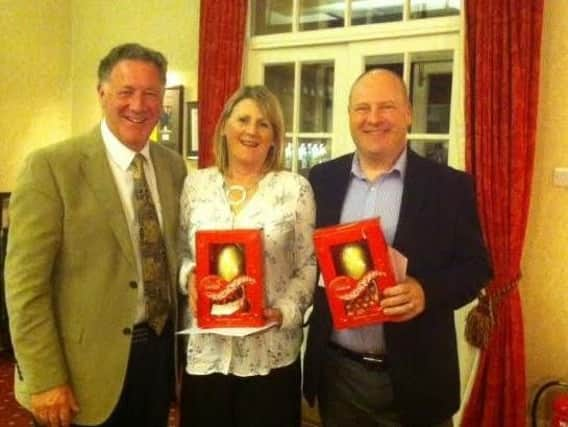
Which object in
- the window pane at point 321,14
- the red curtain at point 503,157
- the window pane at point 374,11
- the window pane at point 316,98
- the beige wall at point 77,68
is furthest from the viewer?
the window pane at point 316,98

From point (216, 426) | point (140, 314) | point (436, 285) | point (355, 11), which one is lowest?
point (216, 426)

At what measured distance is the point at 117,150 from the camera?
5.66 feet

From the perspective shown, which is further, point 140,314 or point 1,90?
point 1,90

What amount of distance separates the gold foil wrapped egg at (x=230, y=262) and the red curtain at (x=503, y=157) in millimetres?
1599

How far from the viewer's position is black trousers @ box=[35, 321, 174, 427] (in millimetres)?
1693

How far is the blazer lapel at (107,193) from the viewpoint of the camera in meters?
1.62

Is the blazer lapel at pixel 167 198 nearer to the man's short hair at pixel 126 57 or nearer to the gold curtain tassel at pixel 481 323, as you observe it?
the man's short hair at pixel 126 57

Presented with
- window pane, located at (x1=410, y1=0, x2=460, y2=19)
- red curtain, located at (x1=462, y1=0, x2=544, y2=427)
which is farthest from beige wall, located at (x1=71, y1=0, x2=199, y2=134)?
red curtain, located at (x1=462, y1=0, x2=544, y2=427)

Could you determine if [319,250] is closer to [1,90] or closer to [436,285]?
[436,285]

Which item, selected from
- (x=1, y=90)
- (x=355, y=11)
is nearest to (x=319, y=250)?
(x=355, y=11)

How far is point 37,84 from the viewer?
4645 mm

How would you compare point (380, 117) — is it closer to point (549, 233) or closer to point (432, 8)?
point (549, 233)

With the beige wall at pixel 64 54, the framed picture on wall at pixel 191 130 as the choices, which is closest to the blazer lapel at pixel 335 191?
the framed picture on wall at pixel 191 130

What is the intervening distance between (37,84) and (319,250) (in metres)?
3.88
